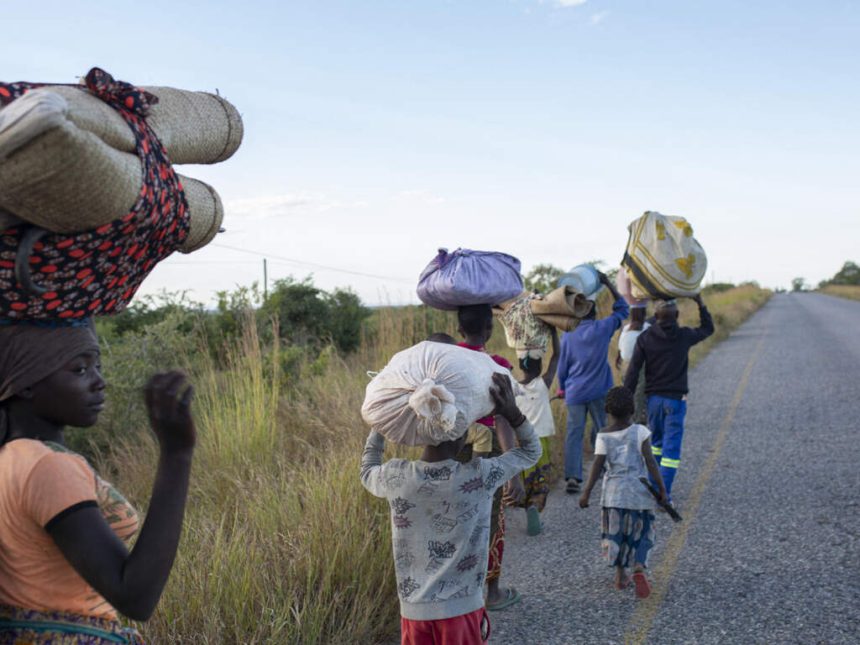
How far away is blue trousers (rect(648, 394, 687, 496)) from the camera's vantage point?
6500mm

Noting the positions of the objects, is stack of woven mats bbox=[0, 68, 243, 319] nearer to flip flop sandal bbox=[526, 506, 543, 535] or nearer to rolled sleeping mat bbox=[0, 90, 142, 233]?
rolled sleeping mat bbox=[0, 90, 142, 233]

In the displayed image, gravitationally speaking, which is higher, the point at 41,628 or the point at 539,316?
the point at 539,316

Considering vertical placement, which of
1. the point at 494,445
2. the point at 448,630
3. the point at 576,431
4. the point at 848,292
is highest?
the point at 848,292

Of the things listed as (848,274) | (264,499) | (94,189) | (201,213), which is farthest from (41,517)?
(848,274)

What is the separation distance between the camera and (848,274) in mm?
126188

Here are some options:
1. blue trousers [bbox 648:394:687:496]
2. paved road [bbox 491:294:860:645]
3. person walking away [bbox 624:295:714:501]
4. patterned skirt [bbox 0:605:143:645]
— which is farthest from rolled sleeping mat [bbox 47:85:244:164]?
blue trousers [bbox 648:394:687:496]

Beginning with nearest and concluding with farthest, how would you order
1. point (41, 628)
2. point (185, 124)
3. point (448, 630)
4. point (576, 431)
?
point (41, 628) < point (185, 124) < point (448, 630) < point (576, 431)

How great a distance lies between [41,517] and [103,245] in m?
0.57

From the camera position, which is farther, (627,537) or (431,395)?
(627,537)

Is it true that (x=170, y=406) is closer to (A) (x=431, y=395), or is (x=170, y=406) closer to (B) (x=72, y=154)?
(B) (x=72, y=154)

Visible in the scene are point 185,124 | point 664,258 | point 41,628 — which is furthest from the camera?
point 664,258

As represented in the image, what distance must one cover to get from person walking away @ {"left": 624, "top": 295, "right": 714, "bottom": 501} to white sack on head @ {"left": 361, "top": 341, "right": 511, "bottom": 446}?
3.93 meters

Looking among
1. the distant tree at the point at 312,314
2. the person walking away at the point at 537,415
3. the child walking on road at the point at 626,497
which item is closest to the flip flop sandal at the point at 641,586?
the child walking on road at the point at 626,497

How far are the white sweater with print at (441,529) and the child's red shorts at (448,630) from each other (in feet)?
0.11
